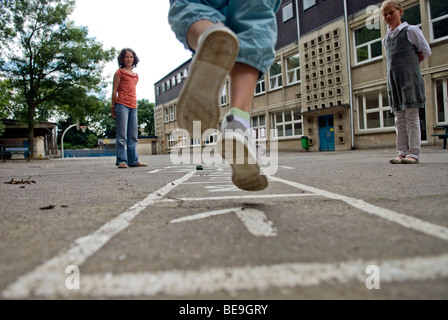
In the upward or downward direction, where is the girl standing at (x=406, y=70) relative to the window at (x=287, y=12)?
downward

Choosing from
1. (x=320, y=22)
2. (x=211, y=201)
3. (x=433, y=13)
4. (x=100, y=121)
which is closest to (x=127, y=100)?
(x=211, y=201)

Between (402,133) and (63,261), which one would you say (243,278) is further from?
(402,133)

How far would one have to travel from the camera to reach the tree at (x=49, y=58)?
1783 cm

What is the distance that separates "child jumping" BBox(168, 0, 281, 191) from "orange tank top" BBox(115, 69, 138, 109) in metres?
4.25

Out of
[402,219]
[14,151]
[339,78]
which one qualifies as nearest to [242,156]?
[402,219]

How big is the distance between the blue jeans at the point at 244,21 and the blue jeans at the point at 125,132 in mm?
4215

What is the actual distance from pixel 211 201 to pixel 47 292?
1.19m

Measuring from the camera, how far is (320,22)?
1809 cm

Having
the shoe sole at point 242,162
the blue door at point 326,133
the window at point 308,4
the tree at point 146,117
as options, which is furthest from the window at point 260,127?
the tree at point 146,117

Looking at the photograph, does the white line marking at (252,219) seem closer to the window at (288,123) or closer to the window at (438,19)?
the window at (438,19)

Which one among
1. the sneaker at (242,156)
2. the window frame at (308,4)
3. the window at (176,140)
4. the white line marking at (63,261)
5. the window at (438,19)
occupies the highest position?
the window frame at (308,4)

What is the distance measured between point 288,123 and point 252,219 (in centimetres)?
2039

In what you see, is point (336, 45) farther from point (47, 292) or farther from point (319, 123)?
point (47, 292)

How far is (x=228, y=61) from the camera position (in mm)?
1649
